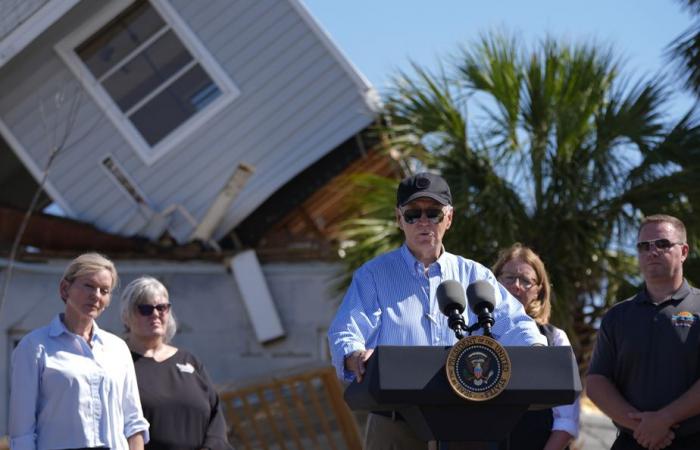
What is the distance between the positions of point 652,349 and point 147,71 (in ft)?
27.4

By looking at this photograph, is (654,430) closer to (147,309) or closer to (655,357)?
(655,357)

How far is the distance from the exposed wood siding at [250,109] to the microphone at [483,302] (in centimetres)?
856

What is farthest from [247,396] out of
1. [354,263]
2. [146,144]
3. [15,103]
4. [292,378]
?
[15,103]

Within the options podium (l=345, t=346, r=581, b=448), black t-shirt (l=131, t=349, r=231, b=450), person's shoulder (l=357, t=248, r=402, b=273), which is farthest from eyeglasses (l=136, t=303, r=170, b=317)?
podium (l=345, t=346, r=581, b=448)

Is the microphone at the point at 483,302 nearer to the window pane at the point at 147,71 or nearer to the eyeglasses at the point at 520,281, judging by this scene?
the eyeglasses at the point at 520,281

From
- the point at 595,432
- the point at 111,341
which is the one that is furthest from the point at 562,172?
the point at 111,341

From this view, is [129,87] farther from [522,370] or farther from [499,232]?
[522,370]

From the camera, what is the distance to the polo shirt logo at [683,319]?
511cm

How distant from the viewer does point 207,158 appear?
12367 mm

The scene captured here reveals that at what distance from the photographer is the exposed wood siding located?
40.4 ft

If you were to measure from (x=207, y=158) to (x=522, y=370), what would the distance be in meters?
9.09

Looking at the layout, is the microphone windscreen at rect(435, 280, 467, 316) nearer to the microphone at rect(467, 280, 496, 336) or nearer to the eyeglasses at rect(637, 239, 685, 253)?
the microphone at rect(467, 280, 496, 336)

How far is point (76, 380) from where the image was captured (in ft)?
16.3

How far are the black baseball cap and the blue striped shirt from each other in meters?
0.23
